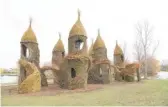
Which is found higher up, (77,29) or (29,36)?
(77,29)

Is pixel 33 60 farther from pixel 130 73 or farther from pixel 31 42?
pixel 130 73

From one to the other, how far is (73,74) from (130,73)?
13.3m

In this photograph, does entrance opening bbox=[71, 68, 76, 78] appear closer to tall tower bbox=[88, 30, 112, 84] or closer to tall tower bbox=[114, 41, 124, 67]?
tall tower bbox=[88, 30, 112, 84]

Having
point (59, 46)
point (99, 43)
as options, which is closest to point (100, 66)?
point (99, 43)

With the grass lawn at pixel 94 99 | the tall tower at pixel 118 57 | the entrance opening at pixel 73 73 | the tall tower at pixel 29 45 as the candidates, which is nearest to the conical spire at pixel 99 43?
the tall tower at pixel 118 57

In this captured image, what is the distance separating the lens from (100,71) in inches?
1184

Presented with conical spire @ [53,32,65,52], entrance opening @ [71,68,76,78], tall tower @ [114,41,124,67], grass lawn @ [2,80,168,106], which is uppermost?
conical spire @ [53,32,65,52]

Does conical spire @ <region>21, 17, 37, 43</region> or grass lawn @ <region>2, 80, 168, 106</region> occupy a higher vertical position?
conical spire @ <region>21, 17, 37, 43</region>

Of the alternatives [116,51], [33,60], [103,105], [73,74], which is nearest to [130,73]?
[116,51]

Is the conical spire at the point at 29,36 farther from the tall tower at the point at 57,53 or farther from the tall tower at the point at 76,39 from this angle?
the tall tower at the point at 57,53

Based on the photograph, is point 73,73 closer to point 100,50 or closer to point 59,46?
point 100,50

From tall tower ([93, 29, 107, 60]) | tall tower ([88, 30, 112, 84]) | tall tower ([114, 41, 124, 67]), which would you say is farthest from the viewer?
tall tower ([114, 41, 124, 67])

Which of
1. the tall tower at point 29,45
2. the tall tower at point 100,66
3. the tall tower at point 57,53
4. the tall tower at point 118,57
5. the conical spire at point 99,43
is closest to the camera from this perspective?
the tall tower at point 29,45

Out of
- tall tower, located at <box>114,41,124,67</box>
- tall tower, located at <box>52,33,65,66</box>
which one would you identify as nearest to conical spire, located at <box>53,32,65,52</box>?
tall tower, located at <box>52,33,65,66</box>
